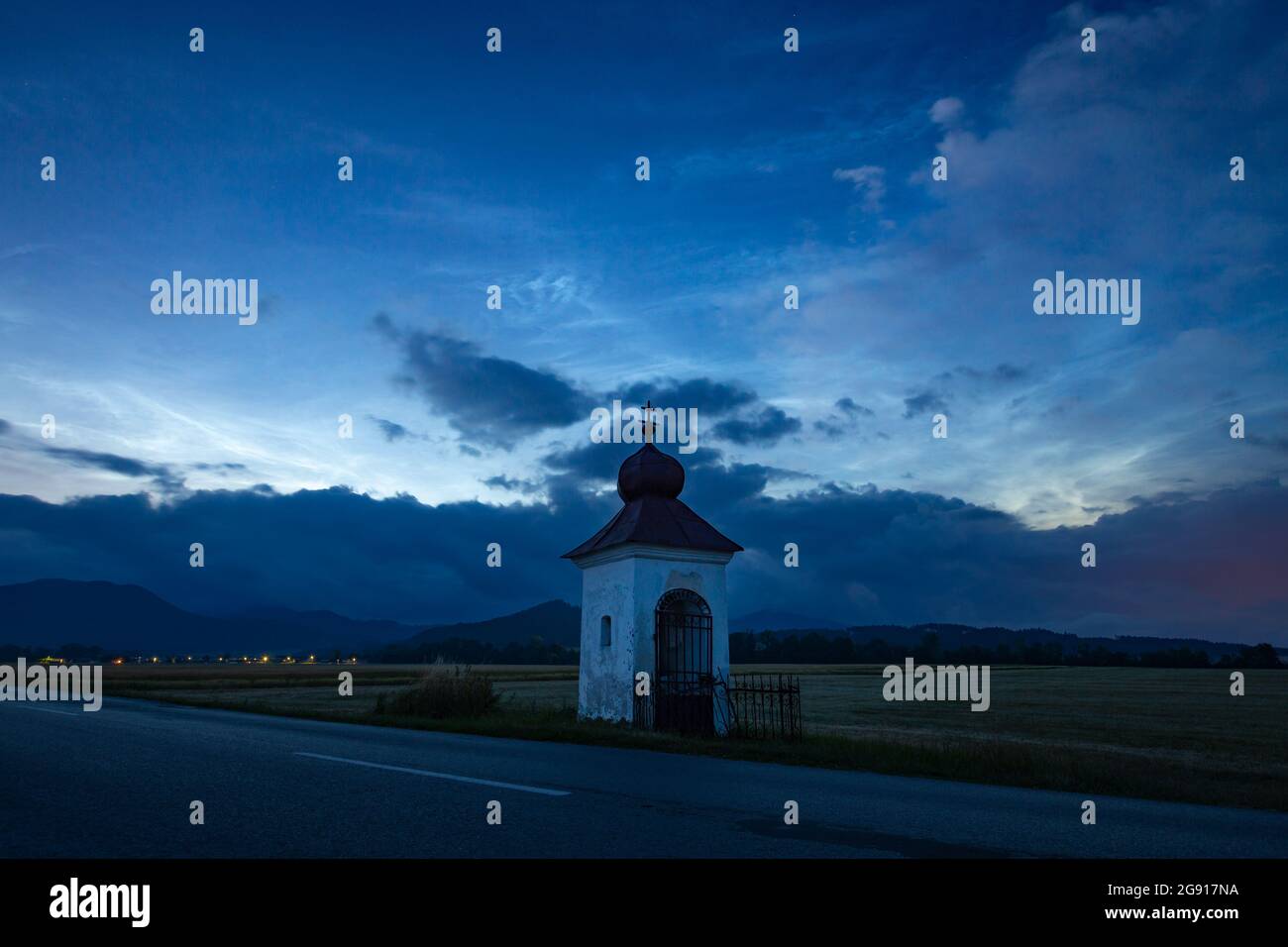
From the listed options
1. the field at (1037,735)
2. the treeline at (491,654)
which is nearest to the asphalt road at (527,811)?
the field at (1037,735)

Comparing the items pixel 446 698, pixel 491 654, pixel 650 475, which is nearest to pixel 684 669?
pixel 650 475

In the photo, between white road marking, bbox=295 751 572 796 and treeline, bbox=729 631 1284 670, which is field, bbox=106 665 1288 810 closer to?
white road marking, bbox=295 751 572 796

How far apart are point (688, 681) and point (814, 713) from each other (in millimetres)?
16324

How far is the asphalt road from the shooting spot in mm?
6047

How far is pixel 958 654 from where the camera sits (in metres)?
116

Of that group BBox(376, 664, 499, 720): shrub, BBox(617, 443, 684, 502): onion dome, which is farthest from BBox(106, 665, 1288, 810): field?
BBox(617, 443, 684, 502): onion dome

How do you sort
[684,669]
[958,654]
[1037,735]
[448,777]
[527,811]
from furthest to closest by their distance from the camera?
[958,654] < [1037,735] < [684,669] < [448,777] < [527,811]

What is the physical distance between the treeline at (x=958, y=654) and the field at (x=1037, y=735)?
44643mm

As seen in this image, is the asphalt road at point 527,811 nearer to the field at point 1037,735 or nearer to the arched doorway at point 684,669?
the field at point 1037,735

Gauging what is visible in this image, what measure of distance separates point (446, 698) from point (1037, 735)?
676 inches

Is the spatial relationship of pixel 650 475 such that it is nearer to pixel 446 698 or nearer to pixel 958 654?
pixel 446 698

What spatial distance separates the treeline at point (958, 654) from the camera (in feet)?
306

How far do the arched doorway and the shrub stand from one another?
4.91m

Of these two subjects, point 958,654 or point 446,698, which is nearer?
point 446,698
